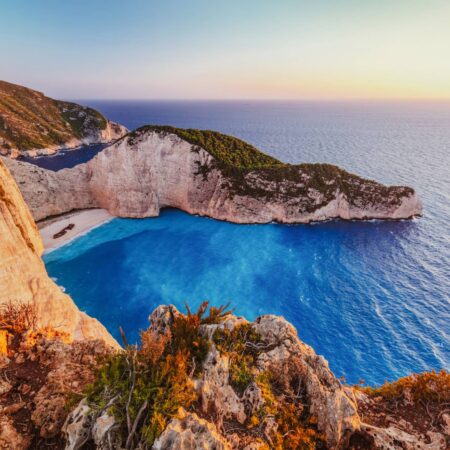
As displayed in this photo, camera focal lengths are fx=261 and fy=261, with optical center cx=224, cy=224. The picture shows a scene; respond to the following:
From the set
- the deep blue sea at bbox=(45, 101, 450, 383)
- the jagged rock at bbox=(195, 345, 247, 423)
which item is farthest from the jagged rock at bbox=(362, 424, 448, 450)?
the deep blue sea at bbox=(45, 101, 450, 383)

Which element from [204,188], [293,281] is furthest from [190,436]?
[204,188]

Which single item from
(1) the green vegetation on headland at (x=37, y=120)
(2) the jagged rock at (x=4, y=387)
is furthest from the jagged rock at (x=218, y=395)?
(1) the green vegetation on headland at (x=37, y=120)

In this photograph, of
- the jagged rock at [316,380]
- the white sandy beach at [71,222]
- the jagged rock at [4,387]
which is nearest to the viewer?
the jagged rock at [4,387]

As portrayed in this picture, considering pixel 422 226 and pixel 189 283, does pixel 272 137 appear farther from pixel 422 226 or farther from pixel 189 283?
pixel 189 283

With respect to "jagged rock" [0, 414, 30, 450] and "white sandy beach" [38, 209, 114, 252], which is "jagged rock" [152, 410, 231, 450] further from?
"white sandy beach" [38, 209, 114, 252]

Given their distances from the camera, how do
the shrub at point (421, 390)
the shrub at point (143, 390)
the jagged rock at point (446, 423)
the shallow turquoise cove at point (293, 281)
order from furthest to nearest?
the shallow turquoise cove at point (293, 281), the shrub at point (421, 390), the jagged rock at point (446, 423), the shrub at point (143, 390)

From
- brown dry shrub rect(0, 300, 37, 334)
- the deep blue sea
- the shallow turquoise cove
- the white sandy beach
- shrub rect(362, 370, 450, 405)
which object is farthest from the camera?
the white sandy beach

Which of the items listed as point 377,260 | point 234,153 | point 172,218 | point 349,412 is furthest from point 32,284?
point 234,153

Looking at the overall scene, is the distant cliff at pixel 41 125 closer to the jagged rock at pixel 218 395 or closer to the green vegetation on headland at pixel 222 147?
the green vegetation on headland at pixel 222 147
